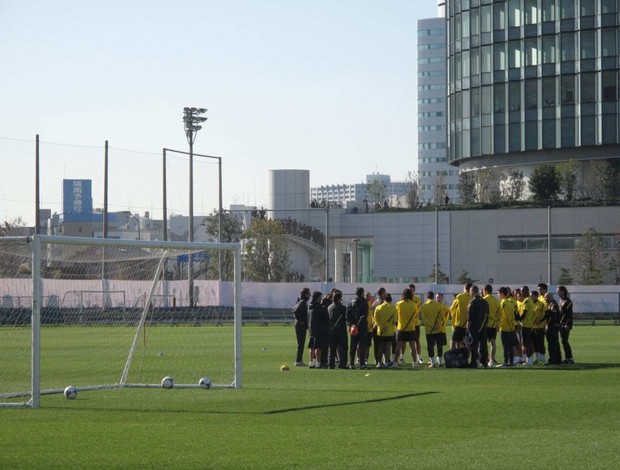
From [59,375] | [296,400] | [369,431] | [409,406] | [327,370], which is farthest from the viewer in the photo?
[327,370]

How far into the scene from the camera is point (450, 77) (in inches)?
4264

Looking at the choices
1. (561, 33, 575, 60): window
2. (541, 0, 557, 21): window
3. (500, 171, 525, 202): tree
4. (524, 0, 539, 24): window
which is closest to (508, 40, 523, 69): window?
(524, 0, 539, 24): window

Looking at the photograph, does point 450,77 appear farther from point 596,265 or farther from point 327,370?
point 327,370

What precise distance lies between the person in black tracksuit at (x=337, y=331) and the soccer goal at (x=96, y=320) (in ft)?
8.34

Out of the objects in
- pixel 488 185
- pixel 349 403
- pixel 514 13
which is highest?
pixel 514 13

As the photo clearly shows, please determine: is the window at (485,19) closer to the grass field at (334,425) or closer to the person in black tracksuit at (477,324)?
the person in black tracksuit at (477,324)

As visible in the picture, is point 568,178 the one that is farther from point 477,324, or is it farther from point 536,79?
point 477,324

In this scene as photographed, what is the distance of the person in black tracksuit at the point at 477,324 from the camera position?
28266mm

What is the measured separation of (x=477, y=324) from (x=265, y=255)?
62670 millimetres

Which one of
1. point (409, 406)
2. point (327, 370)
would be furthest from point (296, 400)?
point (327, 370)

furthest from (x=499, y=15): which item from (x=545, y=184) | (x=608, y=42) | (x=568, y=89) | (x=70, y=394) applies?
(x=70, y=394)

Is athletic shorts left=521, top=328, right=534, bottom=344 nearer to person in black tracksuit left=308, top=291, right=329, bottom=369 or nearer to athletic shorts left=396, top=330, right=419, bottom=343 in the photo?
athletic shorts left=396, top=330, right=419, bottom=343

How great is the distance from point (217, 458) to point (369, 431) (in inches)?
116

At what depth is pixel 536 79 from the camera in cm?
9950
